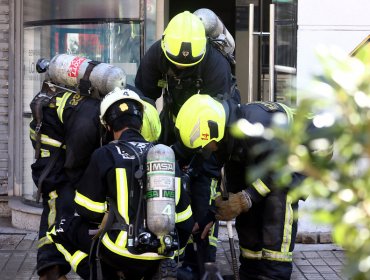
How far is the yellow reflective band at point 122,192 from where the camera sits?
3.99 meters

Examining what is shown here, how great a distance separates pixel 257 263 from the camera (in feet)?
16.0

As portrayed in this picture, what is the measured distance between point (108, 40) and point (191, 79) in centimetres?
254

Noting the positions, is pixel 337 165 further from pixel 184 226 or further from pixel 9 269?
pixel 9 269

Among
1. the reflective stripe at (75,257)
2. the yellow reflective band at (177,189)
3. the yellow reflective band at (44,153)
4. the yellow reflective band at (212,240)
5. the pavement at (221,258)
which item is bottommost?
the pavement at (221,258)

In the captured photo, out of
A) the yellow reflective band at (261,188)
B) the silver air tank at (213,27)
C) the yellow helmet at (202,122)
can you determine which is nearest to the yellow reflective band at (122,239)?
the yellow helmet at (202,122)

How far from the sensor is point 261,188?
4598 mm

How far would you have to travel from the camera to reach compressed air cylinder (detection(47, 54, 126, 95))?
4.89 meters

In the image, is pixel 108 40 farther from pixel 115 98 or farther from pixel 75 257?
pixel 75 257

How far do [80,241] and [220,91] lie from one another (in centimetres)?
163

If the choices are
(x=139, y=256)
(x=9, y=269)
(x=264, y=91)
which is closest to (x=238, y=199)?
(x=139, y=256)

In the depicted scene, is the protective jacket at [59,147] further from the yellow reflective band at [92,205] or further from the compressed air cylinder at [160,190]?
the compressed air cylinder at [160,190]

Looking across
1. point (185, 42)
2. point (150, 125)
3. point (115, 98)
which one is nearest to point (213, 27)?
point (185, 42)

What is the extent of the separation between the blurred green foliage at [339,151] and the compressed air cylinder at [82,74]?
3348mm

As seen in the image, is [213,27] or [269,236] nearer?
[269,236]
